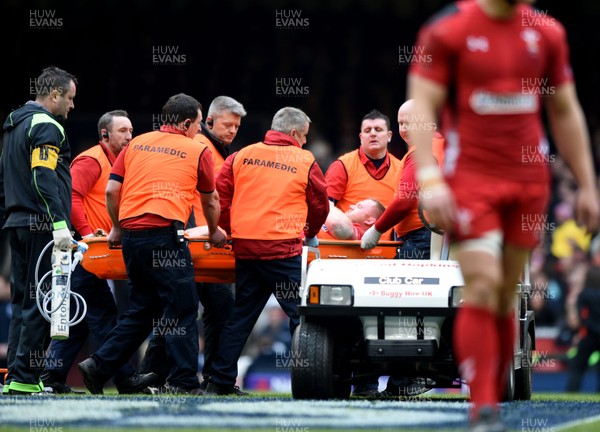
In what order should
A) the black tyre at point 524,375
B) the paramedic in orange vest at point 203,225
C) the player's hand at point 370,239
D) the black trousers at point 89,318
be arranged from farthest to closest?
the paramedic in orange vest at point 203,225, the black trousers at point 89,318, the player's hand at point 370,239, the black tyre at point 524,375

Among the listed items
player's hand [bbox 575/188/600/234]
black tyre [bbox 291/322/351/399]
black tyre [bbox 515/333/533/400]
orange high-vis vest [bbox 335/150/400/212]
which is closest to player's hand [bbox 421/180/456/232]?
player's hand [bbox 575/188/600/234]

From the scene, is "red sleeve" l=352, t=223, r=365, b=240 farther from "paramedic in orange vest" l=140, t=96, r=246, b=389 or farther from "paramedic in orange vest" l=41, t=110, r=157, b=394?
"paramedic in orange vest" l=41, t=110, r=157, b=394

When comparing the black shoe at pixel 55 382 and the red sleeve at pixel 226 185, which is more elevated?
the red sleeve at pixel 226 185

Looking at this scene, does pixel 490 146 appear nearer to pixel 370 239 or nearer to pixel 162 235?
pixel 370 239

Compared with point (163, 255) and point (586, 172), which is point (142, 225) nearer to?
point (163, 255)

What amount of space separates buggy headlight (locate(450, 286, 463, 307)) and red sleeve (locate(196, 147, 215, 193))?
2.31 metres

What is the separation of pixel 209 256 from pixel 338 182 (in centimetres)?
152

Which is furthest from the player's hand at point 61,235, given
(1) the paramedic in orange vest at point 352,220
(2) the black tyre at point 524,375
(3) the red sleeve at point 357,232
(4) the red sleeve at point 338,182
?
(2) the black tyre at point 524,375

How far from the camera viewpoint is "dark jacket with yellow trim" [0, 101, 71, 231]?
9.05 meters

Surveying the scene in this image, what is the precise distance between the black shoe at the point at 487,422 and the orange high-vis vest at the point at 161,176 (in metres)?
4.82

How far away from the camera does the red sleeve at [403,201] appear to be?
9.14 meters

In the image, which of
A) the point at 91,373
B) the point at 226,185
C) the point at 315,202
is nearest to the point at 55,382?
the point at 91,373

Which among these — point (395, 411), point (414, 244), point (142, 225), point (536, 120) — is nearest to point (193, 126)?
point (142, 225)

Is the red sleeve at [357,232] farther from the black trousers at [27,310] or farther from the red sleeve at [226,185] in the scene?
the black trousers at [27,310]
